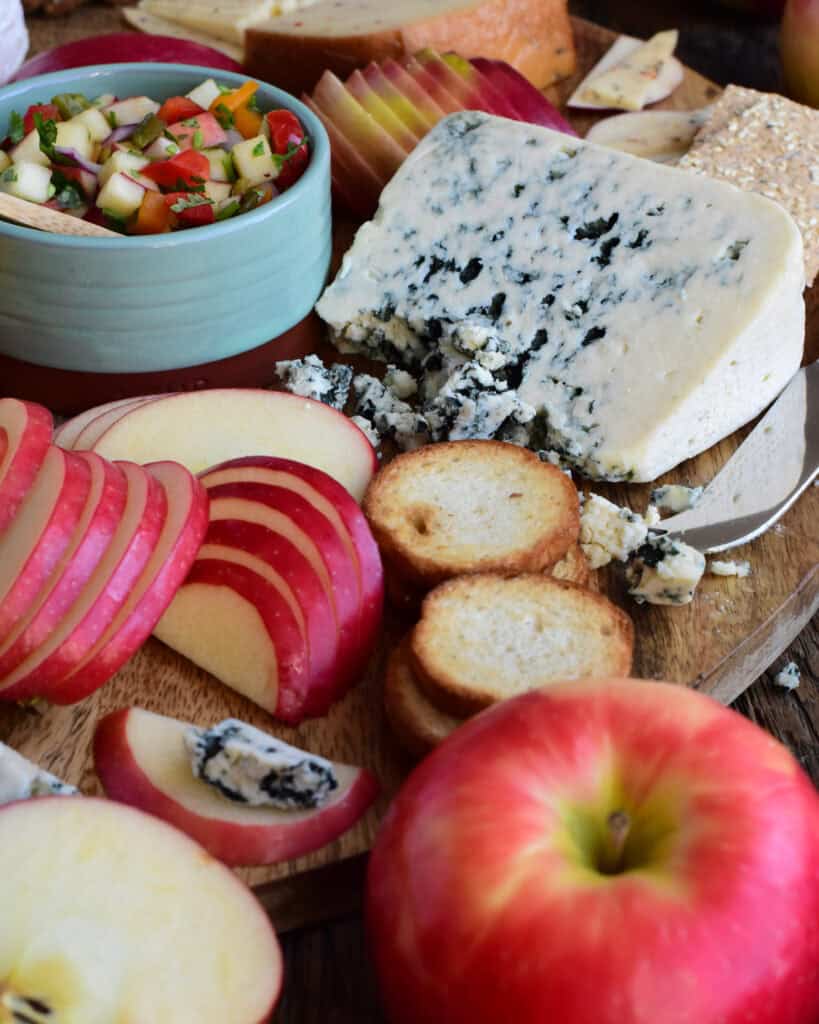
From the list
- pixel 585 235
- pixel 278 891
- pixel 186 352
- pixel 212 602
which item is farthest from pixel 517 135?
pixel 278 891

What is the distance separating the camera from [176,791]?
1.44m

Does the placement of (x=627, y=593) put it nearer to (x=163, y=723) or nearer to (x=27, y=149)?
(x=163, y=723)

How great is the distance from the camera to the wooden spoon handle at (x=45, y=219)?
1.96 meters

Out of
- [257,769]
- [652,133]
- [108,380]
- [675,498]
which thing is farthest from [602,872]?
[652,133]

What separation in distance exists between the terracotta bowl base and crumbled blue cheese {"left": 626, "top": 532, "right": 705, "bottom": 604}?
0.83 meters

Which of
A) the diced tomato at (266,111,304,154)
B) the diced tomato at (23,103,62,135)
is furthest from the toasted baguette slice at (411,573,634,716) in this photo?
the diced tomato at (23,103,62,135)

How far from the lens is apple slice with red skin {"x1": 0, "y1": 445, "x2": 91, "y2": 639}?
59.2 inches

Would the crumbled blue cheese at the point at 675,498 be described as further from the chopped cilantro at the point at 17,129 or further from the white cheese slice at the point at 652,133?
the chopped cilantro at the point at 17,129

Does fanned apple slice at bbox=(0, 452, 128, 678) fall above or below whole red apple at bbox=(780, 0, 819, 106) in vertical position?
below

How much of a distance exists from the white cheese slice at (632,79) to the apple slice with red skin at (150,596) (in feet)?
6.11

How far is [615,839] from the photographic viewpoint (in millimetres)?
1089

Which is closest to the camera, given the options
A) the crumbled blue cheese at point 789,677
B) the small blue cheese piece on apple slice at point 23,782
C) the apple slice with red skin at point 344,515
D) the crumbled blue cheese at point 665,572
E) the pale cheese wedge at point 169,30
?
the small blue cheese piece on apple slice at point 23,782

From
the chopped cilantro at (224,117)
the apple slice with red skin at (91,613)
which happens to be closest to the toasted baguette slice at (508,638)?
the apple slice with red skin at (91,613)

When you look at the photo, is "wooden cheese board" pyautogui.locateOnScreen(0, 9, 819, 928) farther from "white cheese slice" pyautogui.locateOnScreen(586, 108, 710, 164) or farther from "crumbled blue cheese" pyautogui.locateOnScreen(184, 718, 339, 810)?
"white cheese slice" pyautogui.locateOnScreen(586, 108, 710, 164)
